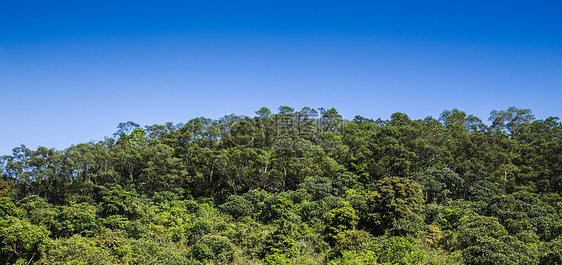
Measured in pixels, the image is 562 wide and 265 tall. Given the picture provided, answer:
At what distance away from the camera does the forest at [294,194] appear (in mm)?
18031

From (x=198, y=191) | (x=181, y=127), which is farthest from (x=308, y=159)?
(x=181, y=127)

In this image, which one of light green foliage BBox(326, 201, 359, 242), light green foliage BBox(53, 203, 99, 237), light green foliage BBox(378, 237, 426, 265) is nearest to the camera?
light green foliage BBox(378, 237, 426, 265)

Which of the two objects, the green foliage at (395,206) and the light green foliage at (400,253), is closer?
the light green foliage at (400,253)

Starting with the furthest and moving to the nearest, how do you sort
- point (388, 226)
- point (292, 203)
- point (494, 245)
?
point (292, 203), point (388, 226), point (494, 245)

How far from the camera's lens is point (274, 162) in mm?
33688

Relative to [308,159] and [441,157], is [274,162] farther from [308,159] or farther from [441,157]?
[441,157]

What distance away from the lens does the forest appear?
1803 cm

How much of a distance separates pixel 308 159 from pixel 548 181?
19.1m

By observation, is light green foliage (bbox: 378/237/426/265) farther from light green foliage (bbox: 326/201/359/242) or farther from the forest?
light green foliage (bbox: 326/201/359/242)

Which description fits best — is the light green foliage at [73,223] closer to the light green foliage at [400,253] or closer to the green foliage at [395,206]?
the green foliage at [395,206]

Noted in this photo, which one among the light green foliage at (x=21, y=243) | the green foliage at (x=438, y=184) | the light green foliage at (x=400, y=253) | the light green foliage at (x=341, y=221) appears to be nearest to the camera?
the light green foliage at (x=400, y=253)

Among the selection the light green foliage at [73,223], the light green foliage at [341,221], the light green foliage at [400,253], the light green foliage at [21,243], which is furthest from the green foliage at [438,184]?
the light green foliage at [21,243]

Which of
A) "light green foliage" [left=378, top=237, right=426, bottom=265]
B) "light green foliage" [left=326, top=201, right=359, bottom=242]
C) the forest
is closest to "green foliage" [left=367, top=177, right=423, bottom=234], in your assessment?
the forest

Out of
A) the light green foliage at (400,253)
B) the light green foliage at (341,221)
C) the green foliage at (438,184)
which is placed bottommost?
the light green foliage at (400,253)
